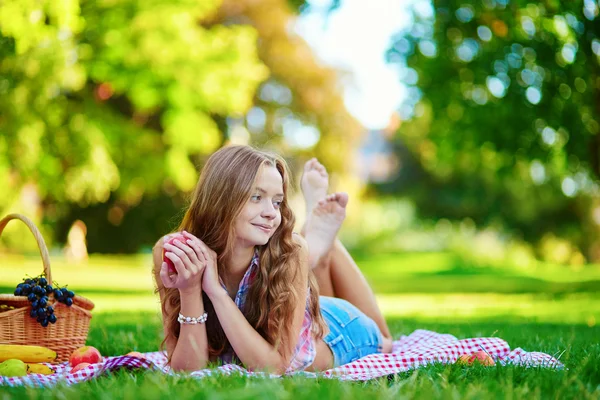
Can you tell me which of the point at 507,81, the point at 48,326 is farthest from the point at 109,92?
the point at 48,326

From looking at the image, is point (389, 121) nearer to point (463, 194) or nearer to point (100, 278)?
point (463, 194)

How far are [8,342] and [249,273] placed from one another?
4.55 feet

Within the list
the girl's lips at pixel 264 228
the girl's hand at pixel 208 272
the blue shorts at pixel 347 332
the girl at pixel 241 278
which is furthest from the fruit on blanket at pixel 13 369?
the blue shorts at pixel 347 332

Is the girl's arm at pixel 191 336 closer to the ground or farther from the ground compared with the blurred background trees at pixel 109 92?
closer to the ground

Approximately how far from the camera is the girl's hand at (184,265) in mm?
3035

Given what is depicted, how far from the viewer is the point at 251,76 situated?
14188 mm

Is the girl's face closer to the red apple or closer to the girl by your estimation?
the girl

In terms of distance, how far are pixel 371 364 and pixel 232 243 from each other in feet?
2.91

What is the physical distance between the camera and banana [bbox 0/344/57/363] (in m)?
3.59

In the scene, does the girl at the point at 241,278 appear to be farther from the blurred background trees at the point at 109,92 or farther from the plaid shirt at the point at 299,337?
the blurred background trees at the point at 109,92

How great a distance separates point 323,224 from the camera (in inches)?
181

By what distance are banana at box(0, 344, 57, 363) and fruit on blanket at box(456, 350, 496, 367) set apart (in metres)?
2.11

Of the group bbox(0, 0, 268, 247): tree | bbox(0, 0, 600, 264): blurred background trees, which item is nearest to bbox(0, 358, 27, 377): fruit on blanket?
bbox(0, 0, 600, 264): blurred background trees

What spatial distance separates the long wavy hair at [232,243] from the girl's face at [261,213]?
0.11ft
